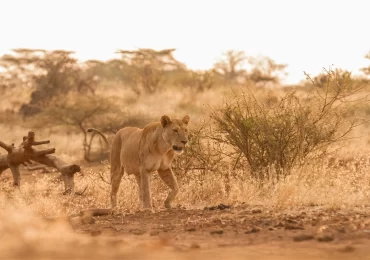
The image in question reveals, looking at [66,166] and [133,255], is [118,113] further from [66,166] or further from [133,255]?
[133,255]

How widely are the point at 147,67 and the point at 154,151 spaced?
106 ft

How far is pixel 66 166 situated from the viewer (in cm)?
1394

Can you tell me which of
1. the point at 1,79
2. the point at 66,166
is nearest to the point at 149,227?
the point at 66,166

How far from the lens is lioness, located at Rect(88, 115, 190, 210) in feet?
32.9

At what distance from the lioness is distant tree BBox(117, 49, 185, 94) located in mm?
29482

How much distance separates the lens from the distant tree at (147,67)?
1608 inches

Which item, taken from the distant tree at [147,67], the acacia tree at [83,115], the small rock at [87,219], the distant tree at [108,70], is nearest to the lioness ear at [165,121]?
the small rock at [87,219]

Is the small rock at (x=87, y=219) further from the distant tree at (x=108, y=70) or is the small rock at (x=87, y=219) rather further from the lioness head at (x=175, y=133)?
the distant tree at (x=108, y=70)

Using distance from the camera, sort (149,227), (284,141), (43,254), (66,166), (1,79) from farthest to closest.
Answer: (1,79) → (66,166) → (284,141) → (149,227) → (43,254)

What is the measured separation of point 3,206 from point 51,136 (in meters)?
18.8

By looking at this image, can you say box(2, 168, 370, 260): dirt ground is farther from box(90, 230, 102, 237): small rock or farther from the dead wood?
the dead wood

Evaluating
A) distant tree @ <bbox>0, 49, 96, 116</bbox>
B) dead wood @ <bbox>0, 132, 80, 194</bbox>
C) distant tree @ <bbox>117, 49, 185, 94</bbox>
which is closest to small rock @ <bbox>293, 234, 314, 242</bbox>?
dead wood @ <bbox>0, 132, 80, 194</bbox>

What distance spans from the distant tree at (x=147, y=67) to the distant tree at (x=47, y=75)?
2.40m

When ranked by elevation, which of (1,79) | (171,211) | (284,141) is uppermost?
(1,79)
